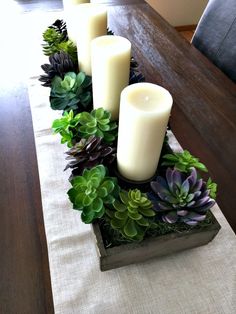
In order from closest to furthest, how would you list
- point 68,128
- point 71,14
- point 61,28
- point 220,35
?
1. point 68,128
2. point 71,14
3. point 61,28
4. point 220,35

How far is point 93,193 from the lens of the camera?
332mm

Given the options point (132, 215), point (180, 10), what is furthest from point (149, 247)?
point (180, 10)

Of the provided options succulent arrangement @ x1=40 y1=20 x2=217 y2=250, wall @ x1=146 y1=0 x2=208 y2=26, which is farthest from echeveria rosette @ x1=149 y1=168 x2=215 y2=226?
wall @ x1=146 y1=0 x2=208 y2=26

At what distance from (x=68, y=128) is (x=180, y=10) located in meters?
2.28

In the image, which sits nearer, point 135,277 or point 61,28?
point 135,277

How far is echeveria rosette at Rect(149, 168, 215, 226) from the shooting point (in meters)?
0.33

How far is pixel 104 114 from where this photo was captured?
41 cm

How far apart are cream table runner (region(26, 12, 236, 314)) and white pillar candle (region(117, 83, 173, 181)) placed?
141 mm

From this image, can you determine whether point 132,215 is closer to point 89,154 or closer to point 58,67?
point 89,154

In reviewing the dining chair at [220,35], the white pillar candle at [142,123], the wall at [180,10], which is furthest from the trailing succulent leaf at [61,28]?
the wall at [180,10]

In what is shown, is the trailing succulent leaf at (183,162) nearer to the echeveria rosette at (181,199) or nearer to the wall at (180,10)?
the echeveria rosette at (181,199)

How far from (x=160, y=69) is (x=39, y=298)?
1.93 feet

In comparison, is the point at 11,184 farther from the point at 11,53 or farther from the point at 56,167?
the point at 11,53

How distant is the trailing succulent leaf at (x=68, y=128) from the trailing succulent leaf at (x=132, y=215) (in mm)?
127
